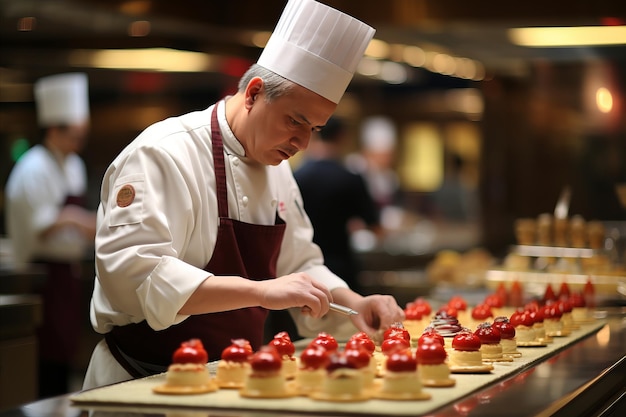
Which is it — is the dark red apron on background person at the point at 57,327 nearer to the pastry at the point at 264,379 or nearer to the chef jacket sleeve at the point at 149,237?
the chef jacket sleeve at the point at 149,237

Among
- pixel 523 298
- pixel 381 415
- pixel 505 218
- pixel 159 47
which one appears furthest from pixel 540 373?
pixel 505 218

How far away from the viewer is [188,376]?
68.7 inches

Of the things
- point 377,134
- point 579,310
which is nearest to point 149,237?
point 579,310

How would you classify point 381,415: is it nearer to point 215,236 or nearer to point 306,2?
point 215,236

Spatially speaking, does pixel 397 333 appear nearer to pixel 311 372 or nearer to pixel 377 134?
pixel 311 372

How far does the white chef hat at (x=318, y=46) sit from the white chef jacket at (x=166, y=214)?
0.69 ft

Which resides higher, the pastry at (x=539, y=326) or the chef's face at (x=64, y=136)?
the chef's face at (x=64, y=136)

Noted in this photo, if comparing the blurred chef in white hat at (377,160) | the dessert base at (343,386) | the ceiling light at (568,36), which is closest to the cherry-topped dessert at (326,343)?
the dessert base at (343,386)

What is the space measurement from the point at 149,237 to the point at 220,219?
0.27 metres

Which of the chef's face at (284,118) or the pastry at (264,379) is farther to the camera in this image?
the chef's face at (284,118)

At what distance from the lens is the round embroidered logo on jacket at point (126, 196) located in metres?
2.17

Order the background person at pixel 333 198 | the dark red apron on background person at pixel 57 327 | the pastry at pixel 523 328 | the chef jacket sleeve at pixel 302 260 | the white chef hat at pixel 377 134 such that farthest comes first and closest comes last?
the white chef hat at pixel 377 134 → the background person at pixel 333 198 → the dark red apron on background person at pixel 57 327 → the chef jacket sleeve at pixel 302 260 → the pastry at pixel 523 328

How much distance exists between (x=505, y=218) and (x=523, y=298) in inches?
122

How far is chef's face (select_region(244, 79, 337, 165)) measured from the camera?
7.75 ft
